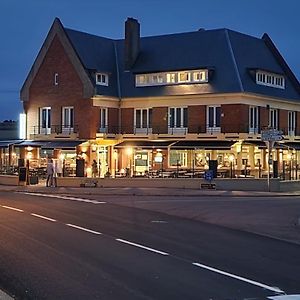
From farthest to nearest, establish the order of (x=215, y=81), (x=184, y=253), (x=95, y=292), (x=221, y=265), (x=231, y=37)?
1. (x=231, y=37)
2. (x=215, y=81)
3. (x=184, y=253)
4. (x=221, y=265)
5. (x=95, y=292)

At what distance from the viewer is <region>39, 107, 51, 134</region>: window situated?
177 ft

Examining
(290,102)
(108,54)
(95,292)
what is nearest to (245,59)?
(290,102)

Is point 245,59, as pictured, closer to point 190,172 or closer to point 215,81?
point 215,81

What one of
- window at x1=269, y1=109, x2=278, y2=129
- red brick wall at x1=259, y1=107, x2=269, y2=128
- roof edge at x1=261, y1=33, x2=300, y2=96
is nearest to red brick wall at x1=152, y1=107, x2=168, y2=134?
red brick wall at x1=259, y1=107, x2=269, y2=128

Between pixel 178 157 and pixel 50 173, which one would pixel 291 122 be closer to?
pixel 178 157

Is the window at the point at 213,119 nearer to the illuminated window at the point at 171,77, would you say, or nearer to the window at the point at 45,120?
the illuminated window at the point at 171,77

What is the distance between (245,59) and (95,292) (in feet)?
146

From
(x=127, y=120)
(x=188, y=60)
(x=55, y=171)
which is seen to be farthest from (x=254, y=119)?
(x=55, y=171)

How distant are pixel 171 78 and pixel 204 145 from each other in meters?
7.76

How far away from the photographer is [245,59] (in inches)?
2051

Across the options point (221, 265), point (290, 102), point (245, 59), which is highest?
point (245, 59)

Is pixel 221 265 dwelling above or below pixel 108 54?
below

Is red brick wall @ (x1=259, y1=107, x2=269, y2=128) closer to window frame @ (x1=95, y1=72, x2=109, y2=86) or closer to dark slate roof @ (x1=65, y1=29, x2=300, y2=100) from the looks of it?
dark slate roof @ (x1=65, y1=29, x2=300, y2=100)

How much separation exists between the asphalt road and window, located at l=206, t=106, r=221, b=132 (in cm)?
2886
